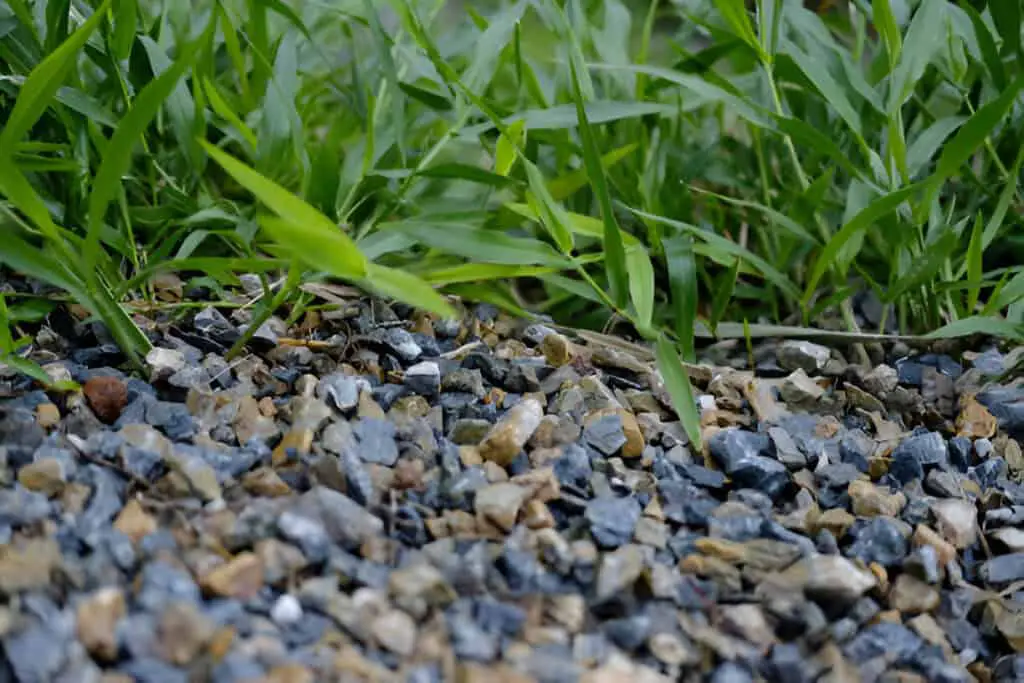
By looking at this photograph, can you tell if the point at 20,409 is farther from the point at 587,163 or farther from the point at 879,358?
the point at 879,358

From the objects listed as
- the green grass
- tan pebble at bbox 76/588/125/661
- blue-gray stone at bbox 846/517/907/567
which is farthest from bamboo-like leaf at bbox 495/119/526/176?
tan pebble at bbox 76/588/125/661

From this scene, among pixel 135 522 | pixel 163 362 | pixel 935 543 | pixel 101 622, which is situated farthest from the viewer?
pixel 163 362

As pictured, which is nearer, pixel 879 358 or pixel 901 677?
pixel 901 677

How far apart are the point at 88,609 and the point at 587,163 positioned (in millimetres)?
572

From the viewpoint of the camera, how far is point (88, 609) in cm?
64

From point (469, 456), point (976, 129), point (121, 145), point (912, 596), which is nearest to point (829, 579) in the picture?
point (912, 596)

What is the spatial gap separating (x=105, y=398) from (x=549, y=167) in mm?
641

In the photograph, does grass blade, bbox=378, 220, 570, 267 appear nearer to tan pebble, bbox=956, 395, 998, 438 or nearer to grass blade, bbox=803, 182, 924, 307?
grass blade, bbox=803, 182, 924, 307

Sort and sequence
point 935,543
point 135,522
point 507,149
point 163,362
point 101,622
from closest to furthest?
point 101,622 < point 135,522 < point 935,543 < point 163,362 < point 507,149

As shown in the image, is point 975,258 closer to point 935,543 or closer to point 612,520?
point 935,543

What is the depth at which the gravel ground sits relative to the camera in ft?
2.20

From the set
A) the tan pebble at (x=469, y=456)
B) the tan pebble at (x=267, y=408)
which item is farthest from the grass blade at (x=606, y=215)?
the tan pebble at (x=267, y=408)

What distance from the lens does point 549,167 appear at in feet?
4.51

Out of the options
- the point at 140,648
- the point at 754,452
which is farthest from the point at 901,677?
the point at 140,648
